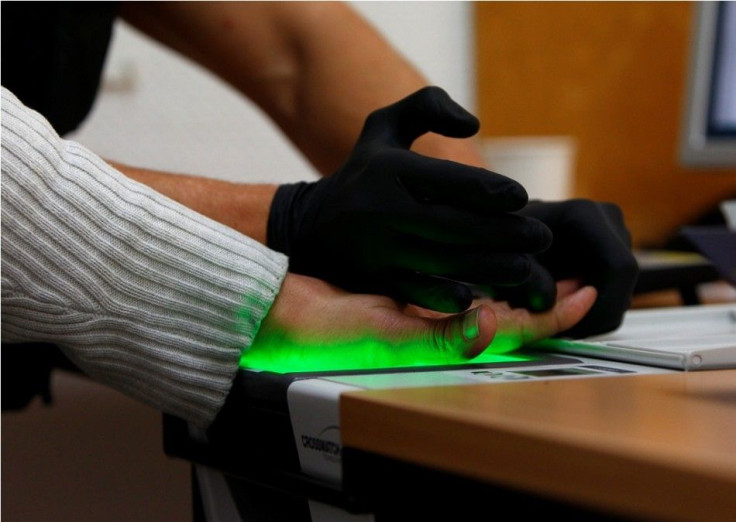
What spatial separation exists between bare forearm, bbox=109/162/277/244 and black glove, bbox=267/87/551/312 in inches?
5.1

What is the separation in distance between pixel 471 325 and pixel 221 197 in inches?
12.1

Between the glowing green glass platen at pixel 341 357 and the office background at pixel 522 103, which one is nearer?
the glowing green glass platen at pixel 341 357

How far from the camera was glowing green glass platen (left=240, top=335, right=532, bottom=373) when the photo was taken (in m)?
0.47

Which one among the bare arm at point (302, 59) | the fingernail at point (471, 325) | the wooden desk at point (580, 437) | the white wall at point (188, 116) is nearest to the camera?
the wooden desk at point (580, 437)

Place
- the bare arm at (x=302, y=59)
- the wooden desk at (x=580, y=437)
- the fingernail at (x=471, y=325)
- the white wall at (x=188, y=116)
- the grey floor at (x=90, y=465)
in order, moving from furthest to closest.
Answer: the white wall at (x=188, y=116), the bare arm at (x=302, y=59), the grey floor at (x=90, y=465), the fingernail at (x=471, y=325), the wooden desk at (x=580, y=437)

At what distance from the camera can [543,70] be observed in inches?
69.0

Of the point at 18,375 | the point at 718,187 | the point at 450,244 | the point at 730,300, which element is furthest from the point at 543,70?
the point at 450,244

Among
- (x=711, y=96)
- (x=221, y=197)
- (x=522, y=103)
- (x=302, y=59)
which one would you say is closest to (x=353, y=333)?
(x=221, y=197)

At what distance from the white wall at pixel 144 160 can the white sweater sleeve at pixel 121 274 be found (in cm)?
16

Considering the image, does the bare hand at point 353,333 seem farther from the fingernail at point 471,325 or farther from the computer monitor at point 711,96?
the computer monitor at point 711,96

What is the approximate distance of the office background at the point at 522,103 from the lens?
4.60 feet

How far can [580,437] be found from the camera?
27cm

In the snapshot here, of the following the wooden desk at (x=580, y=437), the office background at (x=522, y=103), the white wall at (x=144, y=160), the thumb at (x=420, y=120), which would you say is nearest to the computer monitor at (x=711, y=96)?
the office background at (x=522, y=103)

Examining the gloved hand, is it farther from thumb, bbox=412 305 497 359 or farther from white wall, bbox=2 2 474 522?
white wall, bbox=2 2 474 522
